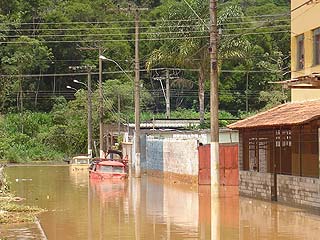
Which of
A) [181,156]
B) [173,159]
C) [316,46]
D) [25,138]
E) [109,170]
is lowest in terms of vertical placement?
[109,170]

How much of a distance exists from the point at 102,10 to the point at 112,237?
85154 mm

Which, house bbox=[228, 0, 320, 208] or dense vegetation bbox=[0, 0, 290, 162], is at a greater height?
dense vegetation bbox=[0, 0, 290, 162]

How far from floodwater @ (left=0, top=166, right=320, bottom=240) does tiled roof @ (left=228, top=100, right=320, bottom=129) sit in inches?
115

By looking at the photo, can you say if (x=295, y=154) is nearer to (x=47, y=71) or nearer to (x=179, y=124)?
(x=179, y=124)

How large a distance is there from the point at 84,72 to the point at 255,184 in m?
78.1

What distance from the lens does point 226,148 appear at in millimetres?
38188

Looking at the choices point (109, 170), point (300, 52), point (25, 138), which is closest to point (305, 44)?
point (300, 52)

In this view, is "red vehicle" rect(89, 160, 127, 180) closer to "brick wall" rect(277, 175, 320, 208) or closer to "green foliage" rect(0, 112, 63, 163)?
"brick wall" rect(277, 175, 320, 208)

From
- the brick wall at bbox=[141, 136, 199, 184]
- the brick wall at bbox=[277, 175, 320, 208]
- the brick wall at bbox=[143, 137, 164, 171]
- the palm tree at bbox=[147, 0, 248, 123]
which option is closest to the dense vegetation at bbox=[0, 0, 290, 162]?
the palm tree at bbox=[147, 0, 248, 123]

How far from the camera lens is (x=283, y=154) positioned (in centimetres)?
2986

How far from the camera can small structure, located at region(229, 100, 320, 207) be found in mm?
26594

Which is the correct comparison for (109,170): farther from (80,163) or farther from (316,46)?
(316,46)

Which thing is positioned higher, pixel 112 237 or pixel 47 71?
pixel 47 71

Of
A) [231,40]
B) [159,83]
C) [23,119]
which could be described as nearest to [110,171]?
[231,40]
